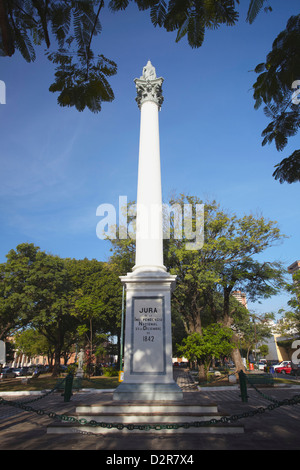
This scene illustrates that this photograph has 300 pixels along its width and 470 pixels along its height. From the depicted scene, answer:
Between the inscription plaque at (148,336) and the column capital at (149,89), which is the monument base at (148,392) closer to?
the inscription plaque at (148,336)

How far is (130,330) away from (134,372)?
1.24 meters

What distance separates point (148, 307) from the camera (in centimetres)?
952

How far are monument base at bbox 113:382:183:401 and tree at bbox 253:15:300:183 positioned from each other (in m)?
6.64

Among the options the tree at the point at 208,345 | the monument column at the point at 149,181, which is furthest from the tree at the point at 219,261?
the monument column at the point at 149,181

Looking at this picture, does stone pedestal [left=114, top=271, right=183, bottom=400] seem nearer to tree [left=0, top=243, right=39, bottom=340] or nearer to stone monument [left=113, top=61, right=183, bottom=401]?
stone monument [left=113, top=61, right=183, bottom=401]

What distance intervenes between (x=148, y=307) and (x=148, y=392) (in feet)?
7.98

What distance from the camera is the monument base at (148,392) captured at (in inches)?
331

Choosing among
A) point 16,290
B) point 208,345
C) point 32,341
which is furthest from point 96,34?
point 32,341

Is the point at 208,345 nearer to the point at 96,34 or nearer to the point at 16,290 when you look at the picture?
the point at 16,290

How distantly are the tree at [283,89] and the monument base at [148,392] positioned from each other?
6.64m

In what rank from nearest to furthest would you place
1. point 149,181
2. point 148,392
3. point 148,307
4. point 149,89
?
point 148,392
point 148,307
point 149,181
point 149,89

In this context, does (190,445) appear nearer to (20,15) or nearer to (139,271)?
(139,271)

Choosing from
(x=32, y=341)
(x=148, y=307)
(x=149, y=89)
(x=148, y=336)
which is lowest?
(x=148, y=336)

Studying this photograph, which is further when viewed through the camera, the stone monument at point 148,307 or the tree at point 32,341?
the tree at point 32,341
